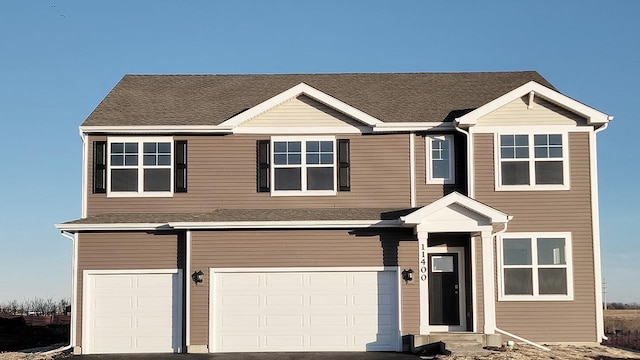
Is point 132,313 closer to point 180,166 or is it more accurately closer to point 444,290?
point 180,166

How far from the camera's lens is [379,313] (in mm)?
19031

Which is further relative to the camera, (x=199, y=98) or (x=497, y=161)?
(x=199, y=98)

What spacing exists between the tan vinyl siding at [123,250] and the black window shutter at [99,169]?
1445mm

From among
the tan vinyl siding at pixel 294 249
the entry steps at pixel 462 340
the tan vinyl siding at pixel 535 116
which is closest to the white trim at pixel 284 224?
the tan vinyl siding at pixel 294 249

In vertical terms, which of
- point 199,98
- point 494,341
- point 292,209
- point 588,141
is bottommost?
point 494,341

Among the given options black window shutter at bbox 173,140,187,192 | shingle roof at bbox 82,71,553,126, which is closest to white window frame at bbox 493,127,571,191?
shingle roof at bbox 82,71,553,126

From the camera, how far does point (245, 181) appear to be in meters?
20.5

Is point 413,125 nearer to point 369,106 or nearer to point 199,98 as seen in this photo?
point 369,106

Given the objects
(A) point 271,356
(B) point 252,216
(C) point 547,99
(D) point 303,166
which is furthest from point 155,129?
(C) point 547,99

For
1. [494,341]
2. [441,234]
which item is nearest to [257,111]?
[441,234]

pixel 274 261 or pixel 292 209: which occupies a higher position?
pixel 292 209

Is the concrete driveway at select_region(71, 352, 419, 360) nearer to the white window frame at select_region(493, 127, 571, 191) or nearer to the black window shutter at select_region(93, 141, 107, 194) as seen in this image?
the black window shutter at select_region(93, 141, 107, 194)

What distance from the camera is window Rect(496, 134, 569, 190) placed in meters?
19.8

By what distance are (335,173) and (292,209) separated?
1429mm
